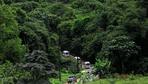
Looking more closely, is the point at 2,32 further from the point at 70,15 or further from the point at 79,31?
the point at 70,15

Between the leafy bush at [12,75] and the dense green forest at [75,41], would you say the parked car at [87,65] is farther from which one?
the leafy bush at [12,75]

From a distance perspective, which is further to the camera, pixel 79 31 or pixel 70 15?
pixel 70 15

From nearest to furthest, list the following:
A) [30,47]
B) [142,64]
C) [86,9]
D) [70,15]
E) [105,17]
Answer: [142,64] < [30,47] < [105,17] < [70,15] < [86,9]

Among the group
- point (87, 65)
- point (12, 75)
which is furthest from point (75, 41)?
point (12, 75)

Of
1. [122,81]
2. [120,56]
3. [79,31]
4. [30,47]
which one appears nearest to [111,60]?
[120,56]

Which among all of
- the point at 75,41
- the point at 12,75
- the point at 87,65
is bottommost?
the point at 87,65

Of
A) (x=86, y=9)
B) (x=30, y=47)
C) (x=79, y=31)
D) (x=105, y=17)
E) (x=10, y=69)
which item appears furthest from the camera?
(x=86, y=9)

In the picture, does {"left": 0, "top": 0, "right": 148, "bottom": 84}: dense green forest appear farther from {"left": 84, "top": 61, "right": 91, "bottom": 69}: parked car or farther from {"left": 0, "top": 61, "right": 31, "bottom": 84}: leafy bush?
{"left": 84, "top": 61, "right": 91, "bottom": 69}: parked car

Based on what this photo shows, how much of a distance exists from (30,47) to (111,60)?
15.5m

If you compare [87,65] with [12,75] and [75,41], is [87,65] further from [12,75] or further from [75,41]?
[12,75]

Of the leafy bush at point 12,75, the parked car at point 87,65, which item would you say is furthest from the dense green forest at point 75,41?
the parked car at point 87,65

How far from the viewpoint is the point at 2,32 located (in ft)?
141

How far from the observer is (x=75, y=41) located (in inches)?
2638

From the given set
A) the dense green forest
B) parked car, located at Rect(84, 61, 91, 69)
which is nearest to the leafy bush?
the dense green forest
